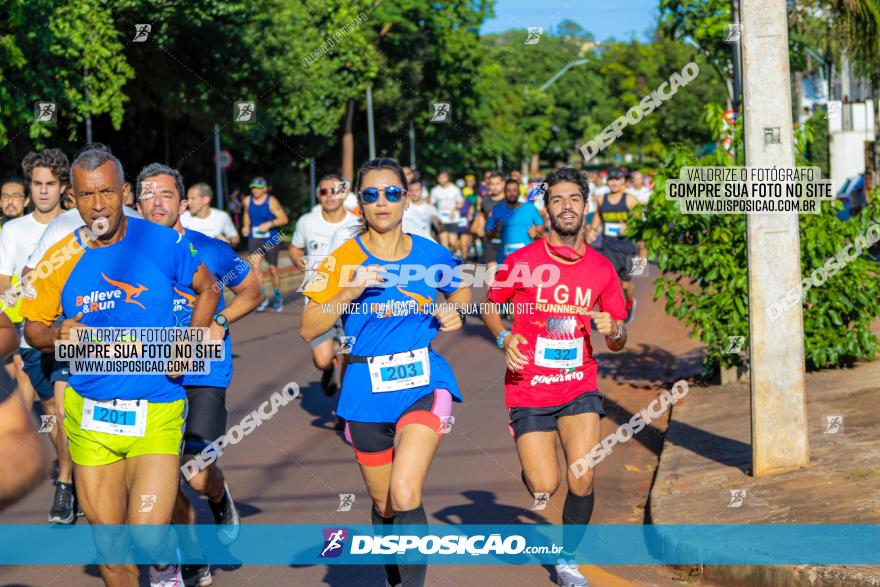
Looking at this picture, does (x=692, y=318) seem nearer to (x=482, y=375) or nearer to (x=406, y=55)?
(x=482, y=375)

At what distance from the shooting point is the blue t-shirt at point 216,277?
611 cm

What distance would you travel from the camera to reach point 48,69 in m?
18.8

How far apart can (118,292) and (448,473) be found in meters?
4.05

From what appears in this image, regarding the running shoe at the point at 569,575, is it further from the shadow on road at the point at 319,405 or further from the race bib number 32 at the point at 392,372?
the shadow on road at the point at 319,405

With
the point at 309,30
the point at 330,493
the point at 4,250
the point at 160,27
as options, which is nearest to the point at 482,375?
the point at 330,493

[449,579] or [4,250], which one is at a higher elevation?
[4,250]

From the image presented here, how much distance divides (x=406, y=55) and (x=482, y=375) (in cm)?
3332

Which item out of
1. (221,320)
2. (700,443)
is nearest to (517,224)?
(700,443)

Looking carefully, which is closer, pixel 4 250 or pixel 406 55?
pixel 4 250

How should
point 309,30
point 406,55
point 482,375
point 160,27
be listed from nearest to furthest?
point 482,375 < point 160,27 < point 309,30 < point 406,55

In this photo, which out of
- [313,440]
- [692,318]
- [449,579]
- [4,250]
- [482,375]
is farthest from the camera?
[482,375]

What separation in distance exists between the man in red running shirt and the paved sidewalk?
31.6 inches

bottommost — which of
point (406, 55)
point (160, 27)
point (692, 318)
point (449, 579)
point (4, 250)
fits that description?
point (449, 579)

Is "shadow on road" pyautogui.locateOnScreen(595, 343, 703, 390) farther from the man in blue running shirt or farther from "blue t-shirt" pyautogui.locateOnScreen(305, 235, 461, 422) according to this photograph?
"blue t-shirt" pyautogui.locateOnScreen(305, 235, 461, 422)
